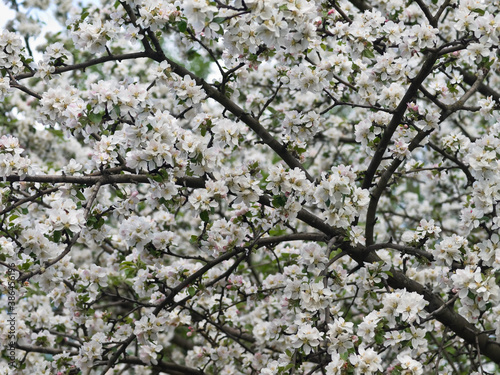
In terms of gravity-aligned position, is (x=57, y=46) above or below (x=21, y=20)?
below

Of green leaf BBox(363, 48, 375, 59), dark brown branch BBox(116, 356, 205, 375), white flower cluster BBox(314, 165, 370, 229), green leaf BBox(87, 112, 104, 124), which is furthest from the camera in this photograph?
dark brown branch BBox(116, 356, 205, 375)

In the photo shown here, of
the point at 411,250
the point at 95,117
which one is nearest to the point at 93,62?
the point at 95,117

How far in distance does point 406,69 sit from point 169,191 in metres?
1.50

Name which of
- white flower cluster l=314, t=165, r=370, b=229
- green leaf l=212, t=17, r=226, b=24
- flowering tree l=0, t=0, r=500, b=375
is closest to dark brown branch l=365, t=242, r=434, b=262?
flowering tree l=0, t=0, r=500, b=375

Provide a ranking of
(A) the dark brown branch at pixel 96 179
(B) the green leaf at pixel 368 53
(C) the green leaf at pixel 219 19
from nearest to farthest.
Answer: (C) the green leaf at pixel 219 19 → (A) the dark brown branch at pixel 96 179 → (B) the green leaf at pixel 368 53

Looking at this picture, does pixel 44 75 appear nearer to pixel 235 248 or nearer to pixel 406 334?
pixel 235 248

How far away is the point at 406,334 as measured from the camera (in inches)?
103

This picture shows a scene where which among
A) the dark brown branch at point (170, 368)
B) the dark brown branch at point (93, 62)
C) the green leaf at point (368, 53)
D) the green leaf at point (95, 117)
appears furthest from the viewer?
the dark brown branch at point (170, 368)

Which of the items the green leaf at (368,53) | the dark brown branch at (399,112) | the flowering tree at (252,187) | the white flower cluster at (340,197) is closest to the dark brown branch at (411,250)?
the flowering tree at (252,187)

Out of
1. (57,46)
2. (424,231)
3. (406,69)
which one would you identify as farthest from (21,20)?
(424,231)

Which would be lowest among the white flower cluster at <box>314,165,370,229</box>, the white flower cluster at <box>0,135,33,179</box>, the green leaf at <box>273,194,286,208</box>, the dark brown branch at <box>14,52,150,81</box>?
the white flower cluster at <box>314,165,370,229</box>

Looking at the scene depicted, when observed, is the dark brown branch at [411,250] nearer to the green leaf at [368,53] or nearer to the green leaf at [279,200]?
the green leaf at [279,200]

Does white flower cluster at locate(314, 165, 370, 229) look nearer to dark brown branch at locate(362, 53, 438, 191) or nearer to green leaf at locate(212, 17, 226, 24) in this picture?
dark brown branch at locate(362, 53, 438, 191)

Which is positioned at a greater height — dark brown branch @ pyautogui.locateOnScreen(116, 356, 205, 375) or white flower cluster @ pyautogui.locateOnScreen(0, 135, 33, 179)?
white flower cluster @ pyautogui.locateOnScreen(0, 135, 33, 179)
